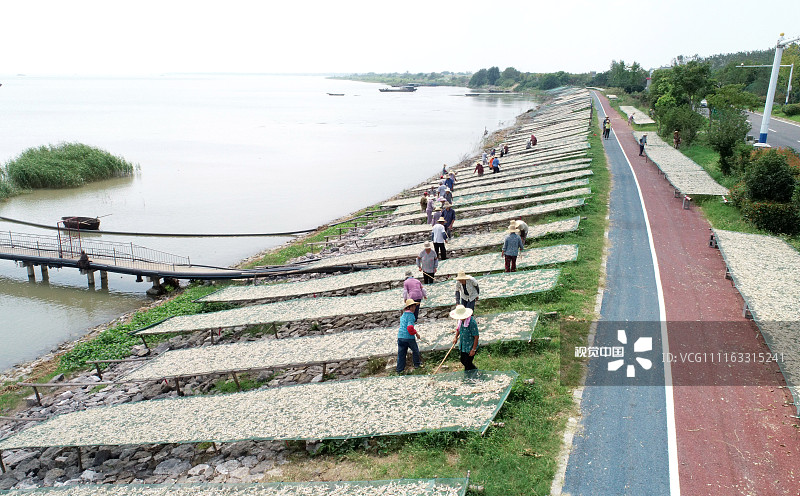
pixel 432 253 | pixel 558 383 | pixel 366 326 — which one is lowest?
pixel 366 326

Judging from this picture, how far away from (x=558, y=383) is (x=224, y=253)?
25.8m

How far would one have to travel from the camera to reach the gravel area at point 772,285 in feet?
35.4

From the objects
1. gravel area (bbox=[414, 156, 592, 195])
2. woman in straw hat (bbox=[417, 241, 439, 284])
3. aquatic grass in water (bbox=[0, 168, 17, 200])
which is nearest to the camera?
woman in straw hat (bbox=[417, 241, 439, 284])

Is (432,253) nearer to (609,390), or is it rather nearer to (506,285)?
(506,285)

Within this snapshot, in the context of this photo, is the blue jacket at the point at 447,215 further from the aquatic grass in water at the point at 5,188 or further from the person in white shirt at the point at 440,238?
the aquatic grass in water at the point at 5,188

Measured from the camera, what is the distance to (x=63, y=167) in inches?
1951

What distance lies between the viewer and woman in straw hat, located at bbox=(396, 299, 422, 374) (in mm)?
11547

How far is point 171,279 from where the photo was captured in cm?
2616

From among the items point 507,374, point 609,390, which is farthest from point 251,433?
point 609,390

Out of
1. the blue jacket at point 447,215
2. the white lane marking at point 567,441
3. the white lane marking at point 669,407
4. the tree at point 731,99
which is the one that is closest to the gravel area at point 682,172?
the tree at point 731,99

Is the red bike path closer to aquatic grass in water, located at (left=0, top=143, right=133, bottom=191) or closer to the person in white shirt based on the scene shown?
the person in white shirt

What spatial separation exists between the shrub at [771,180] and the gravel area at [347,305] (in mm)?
10891

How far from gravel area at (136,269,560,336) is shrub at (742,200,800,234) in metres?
9.72

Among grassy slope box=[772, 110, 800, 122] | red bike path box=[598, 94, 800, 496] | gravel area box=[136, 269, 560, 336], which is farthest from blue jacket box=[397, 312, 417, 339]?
grassy slope box=[772, 110, 800, 122]
